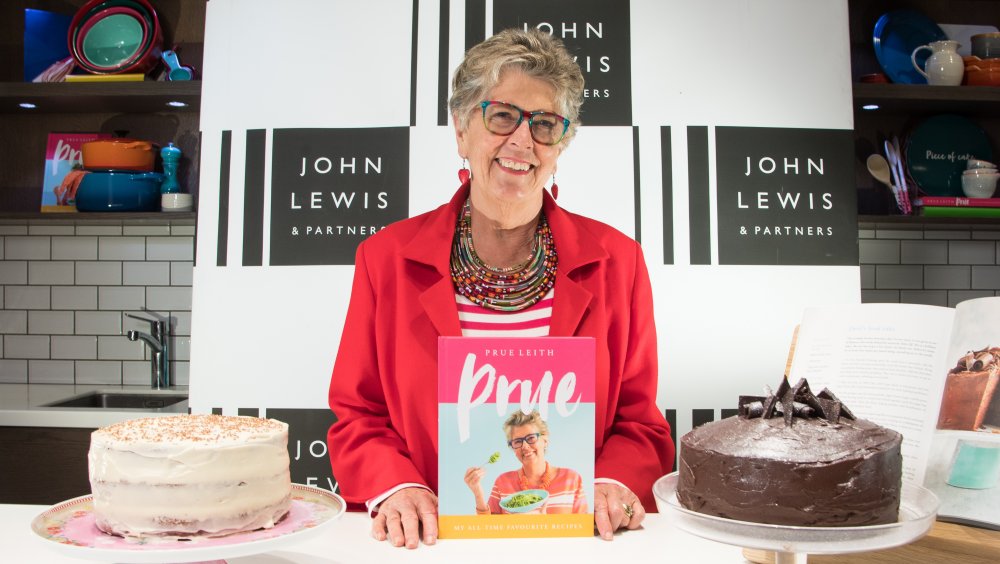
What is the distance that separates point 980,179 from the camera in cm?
342

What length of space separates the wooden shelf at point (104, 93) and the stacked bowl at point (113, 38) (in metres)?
0.12

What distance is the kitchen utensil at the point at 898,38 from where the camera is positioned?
139 inches

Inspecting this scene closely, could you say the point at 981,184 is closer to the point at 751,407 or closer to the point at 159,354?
the point at 751,407

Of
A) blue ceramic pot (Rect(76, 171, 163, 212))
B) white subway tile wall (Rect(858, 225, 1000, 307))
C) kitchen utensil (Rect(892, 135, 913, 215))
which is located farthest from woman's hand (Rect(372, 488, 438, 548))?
white subway tile wall (Rect(858, 225, 1000, 307))

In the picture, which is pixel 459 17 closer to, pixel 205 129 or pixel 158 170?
pixel 205 129

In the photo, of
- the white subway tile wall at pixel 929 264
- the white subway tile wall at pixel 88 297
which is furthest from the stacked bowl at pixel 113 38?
the white subway tile wall at pixel 929 264

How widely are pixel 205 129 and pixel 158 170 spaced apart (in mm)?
949

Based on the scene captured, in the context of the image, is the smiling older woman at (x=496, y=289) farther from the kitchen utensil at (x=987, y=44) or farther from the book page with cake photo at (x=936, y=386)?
the kitchen utensil at (x=987, y=44)

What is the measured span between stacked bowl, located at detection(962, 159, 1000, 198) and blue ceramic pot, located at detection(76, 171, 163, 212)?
337 centimetres

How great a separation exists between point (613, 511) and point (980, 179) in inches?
115

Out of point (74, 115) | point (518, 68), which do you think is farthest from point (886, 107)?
point (74, 115)

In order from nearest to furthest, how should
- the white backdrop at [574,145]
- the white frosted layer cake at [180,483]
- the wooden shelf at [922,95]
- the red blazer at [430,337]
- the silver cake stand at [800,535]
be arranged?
1. the silver cake stand at [800,535]
2. the white frosted layer cake at [180,483]
3. the red blazer at [430,337]
4. the white backdrop at [574,145]
5. the wooden shelf at [922,95]

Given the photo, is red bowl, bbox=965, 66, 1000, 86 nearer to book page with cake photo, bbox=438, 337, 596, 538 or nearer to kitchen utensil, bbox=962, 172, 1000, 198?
kitchen utensil, bbox=962, 172, 1000, 198

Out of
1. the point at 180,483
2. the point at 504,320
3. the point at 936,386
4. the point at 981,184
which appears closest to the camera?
the point at 180,483
